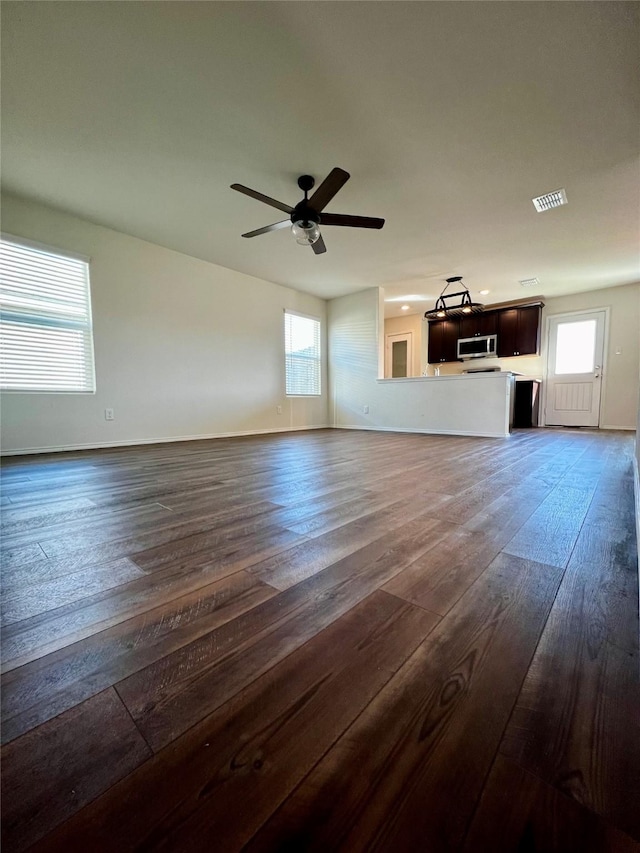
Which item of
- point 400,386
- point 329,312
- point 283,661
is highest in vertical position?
point 329,312

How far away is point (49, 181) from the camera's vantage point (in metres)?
3.02

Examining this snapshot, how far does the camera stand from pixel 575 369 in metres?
6.14

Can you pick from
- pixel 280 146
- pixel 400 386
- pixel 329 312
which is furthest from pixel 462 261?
pixel 280 146

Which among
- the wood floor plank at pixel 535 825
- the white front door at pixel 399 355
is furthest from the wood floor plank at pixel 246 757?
the white front door at pixel 399 355

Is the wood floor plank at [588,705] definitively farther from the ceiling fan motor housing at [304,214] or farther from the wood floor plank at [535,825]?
the ceiling fan motor housing at [304,214]

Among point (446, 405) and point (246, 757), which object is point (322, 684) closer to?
point (246, 757)

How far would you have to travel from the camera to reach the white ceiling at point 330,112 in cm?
177

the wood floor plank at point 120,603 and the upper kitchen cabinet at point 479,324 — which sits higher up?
the upper kitchen cabinet at point 479,324

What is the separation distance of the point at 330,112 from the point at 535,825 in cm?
325

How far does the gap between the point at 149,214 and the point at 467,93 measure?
10.1 ft

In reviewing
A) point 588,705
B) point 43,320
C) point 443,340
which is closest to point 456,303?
point 443,340

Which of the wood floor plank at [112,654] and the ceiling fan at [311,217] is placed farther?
the ceiling fan at [311,217]

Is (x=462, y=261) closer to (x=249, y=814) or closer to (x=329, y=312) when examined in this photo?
(x=329, y=312)

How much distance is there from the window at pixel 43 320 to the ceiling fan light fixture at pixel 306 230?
2529 mm
